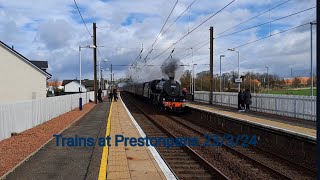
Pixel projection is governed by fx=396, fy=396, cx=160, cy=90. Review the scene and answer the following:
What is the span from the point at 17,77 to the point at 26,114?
22.1m

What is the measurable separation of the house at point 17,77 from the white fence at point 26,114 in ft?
29.9

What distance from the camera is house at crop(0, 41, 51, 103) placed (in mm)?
34438

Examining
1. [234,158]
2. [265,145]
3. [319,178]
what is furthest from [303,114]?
[319,178]

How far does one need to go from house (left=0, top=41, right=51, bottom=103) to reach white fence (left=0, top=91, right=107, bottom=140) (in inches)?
359

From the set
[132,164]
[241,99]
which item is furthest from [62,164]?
[241,99]

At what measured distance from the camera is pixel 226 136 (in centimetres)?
1745

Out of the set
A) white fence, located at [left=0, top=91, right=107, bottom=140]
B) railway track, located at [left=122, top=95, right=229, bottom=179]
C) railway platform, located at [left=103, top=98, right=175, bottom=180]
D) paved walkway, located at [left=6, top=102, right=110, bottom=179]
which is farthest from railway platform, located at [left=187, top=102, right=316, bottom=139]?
white fence, located at [left=0, top=91, right=107, bottom=140]

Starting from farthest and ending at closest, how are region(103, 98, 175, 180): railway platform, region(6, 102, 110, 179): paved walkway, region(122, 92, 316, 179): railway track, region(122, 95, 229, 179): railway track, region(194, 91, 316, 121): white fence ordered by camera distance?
region(194, 91, 316, 121): white fence → region(122, 92, 316, 179): railway track → region(122, 95, 229, 179): railway track → region(103, 98, 175, 180): railway platform → region(6, 102, 110, 179): paved walkway

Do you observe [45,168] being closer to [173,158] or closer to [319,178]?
[173,158]

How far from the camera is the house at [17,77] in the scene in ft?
113

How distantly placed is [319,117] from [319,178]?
1.66 feet

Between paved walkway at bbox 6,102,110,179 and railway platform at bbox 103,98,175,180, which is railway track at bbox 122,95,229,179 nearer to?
railway platform at bbox 103,98,175,180

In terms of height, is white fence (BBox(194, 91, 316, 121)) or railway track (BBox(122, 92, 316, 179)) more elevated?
white fence (BBox(194, 91, 316, 121))

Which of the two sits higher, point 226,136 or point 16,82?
point 16,82
